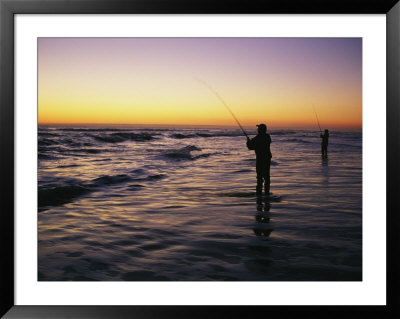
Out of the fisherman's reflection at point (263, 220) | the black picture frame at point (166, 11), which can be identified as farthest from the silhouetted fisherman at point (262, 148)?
the black picture frame at point (166, 11)

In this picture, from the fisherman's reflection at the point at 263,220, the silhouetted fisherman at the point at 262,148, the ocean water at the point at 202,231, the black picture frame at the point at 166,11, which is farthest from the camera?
the silhouetted fisherman at the point at 262,148

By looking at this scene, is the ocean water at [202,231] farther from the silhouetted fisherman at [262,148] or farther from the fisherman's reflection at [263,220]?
the silhouetted fisherman at [262,148]

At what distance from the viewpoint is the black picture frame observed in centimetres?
276

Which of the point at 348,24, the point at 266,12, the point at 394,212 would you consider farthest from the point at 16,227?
the point at 348,24

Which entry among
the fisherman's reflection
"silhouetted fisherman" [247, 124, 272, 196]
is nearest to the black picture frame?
the fisherman's reflection

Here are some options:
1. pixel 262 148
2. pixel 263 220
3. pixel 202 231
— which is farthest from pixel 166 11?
pixel 262 148

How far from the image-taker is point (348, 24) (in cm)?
301

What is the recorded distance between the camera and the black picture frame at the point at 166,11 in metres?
2.76

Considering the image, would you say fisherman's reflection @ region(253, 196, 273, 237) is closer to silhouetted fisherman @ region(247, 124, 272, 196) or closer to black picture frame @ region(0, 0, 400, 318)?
silhouetted fisherman @ region(247, 124, 272, 196)

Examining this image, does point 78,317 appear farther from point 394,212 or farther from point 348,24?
point 348,24

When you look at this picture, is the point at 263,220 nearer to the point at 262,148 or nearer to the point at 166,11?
the point at 262,148

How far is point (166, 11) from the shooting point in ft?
9.44

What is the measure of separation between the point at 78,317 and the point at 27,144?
1.26 metres

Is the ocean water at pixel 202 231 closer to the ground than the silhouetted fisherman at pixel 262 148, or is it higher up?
closer to the ground
